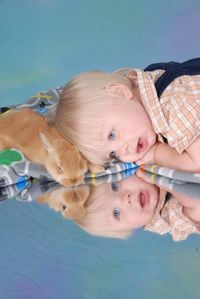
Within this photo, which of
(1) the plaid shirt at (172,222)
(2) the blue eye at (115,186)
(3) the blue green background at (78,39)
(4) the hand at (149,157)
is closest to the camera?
(1) the plaid shirt at (172,222)

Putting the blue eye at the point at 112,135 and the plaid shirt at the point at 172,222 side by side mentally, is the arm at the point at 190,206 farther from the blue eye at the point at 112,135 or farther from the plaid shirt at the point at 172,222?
the blue eye at the point at 112,135

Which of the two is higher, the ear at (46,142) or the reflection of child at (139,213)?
the ear at (46,142)

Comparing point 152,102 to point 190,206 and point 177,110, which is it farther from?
point 190,206

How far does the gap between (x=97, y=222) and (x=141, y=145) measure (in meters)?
0.23

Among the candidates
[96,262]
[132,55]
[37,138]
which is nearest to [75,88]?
[37,138]

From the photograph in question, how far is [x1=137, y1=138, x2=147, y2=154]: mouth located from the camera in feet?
3.72

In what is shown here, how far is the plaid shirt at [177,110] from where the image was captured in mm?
1072

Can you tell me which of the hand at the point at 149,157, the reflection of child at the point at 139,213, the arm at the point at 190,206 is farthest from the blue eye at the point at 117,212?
the hand at the point at 149,157

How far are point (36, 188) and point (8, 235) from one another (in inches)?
6.9

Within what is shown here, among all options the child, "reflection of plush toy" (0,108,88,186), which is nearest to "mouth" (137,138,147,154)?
the child

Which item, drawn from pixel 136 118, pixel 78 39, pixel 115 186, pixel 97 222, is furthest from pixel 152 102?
pixel 78 39

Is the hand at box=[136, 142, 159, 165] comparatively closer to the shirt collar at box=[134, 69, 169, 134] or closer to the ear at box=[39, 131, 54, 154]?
the shirt collar at box=[134, 69, 169, 134]

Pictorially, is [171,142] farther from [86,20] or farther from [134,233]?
[86,20]

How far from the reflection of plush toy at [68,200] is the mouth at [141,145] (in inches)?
5.1
